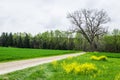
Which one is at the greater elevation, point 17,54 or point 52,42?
point 52,42

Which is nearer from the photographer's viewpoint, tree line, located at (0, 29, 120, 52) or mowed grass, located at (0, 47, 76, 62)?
mowed grass, located at (0, 47, 76, 62)

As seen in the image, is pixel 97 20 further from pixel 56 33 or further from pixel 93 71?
pixel 56 33

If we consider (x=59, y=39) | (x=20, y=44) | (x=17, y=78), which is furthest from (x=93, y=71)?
(x=59, y=39)

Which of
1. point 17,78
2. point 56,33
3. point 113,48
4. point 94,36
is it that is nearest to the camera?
point 17,78

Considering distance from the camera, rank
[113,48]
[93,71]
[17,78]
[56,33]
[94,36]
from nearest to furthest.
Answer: [17,78], [93,71], [94,36], [113,48], [56,33]

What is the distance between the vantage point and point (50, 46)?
146m

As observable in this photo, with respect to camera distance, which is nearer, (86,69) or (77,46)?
(86,69)

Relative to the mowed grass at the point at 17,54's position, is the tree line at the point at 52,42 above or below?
above

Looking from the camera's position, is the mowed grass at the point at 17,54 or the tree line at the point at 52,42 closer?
the mowed grass at the point at 17,54

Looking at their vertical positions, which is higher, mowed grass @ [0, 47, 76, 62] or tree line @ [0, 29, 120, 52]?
tree line @ [0, 29, 120, 52]

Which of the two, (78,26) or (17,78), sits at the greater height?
(78,26)

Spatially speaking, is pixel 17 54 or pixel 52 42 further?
pixel 52 42

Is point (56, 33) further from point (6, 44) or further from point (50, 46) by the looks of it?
point (6, 44)

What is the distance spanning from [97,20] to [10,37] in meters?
65.4
